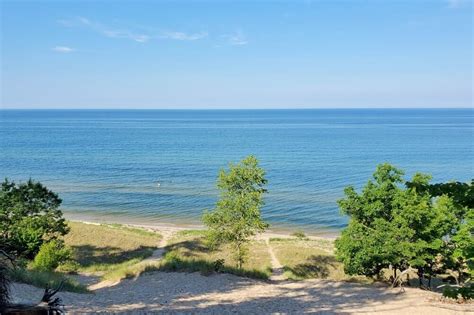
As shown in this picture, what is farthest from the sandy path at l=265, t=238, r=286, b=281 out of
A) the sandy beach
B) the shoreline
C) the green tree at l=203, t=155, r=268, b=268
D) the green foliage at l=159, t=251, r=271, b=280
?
the shoreline

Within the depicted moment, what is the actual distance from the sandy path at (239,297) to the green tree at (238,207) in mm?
4824

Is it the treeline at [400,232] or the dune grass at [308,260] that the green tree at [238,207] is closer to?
the dune grass at [308,260]

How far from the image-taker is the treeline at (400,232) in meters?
22.3

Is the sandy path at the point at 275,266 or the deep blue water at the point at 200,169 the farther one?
the deep blue water at the point at 200,169

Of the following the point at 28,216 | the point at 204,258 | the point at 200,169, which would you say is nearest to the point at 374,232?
the point at 204,258

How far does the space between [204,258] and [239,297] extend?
15.2 meters

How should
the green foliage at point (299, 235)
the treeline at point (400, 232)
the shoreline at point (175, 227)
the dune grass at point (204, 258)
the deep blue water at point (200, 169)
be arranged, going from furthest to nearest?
the deep blue water at point (200, 169), the shoreline at point (175, 227), the green foliage at point (299, 235), the dune grass at point (204, 258), the treeline at point (400, 232)

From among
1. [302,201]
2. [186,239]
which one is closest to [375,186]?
[186,239]

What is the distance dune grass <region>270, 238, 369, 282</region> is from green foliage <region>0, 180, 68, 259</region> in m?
15.6

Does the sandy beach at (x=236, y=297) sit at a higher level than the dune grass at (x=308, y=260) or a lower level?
higher

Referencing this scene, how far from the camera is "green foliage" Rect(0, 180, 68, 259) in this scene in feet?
90.3

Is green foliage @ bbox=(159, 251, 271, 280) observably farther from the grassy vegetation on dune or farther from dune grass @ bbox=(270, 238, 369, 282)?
the grassy vegetation on dune

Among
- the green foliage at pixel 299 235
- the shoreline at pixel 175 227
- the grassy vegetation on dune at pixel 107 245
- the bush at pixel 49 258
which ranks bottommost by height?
the shoreline at pixel 175 227

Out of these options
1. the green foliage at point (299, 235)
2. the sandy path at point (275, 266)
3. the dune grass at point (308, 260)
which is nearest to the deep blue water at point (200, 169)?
the green foliage at point (299, 235)
